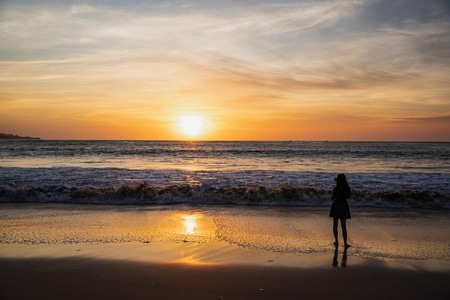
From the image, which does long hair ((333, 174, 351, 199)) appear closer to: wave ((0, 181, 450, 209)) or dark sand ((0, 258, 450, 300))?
dark sand ((0, 258, 450, 300))

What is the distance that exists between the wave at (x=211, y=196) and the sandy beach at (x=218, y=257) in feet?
8.53

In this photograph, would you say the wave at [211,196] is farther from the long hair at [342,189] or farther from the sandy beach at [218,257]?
the long hair at [342,189]

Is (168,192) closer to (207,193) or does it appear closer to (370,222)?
(207,193)

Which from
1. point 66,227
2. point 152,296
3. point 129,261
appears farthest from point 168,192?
point 152,296

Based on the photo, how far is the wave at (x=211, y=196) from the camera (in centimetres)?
1348

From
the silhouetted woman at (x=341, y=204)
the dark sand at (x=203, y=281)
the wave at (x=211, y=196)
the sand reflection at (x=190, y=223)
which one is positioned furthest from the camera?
the wave at (x=211, y=196)

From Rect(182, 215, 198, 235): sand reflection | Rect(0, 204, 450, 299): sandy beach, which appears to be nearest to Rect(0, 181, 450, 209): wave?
Rect(0, 204, 450, 299): sandy beach

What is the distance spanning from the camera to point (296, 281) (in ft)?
18.4

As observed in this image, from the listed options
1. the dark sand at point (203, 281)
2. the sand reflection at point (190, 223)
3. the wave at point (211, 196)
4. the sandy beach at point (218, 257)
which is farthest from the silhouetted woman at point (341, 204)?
the wave at point (211, 196)

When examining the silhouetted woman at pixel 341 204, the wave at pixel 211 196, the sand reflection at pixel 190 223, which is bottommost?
the sand reflection at pixel 190 223

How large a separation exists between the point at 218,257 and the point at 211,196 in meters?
7.38

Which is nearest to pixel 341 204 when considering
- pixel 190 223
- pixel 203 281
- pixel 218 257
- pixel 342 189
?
pixel 342 189

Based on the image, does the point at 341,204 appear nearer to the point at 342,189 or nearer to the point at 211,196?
the point at 342,189

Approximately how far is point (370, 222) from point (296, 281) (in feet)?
17.8
